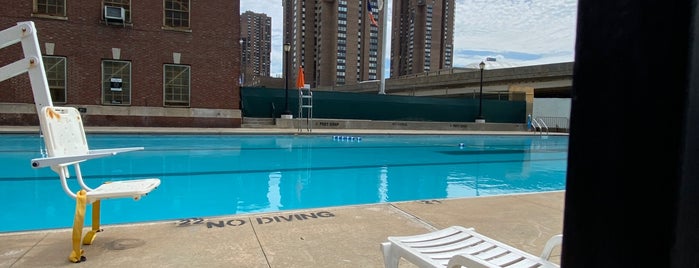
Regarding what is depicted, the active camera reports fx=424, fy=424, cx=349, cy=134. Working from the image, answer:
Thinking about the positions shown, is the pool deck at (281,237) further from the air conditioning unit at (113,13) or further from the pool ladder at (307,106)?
the air conditioning unit at (113,13)

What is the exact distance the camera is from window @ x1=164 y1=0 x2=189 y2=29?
21.5m

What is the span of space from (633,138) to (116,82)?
2312 cm

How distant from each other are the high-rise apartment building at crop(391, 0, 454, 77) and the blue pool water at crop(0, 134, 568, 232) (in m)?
55.8

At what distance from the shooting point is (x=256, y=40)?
94.9 metres

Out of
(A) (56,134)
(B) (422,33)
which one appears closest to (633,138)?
(A) (56,134)

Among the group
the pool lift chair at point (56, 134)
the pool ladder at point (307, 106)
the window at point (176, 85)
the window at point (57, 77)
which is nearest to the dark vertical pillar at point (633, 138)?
the pool lift chair at point (56, 134)

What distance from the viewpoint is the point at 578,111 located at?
0.89 m

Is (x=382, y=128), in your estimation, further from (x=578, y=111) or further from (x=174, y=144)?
(x=578, y=111)

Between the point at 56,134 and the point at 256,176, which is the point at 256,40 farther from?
the point at 56,134

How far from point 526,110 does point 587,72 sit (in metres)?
34.8

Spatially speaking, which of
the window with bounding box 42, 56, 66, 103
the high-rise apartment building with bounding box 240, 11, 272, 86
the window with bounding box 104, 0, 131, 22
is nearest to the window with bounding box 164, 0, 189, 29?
the window with bounding box 104, 0, 131, 22

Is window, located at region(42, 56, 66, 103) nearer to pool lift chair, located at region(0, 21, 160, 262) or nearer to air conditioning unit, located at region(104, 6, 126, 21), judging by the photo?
air conditioning unit, located at region(104, 6, 126, 21)

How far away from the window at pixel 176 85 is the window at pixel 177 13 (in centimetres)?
212

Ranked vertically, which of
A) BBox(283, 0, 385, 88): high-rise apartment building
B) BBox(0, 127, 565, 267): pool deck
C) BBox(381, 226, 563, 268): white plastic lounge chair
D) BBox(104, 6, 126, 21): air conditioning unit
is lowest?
BBox(0, 127, 565, 267): pool deck
